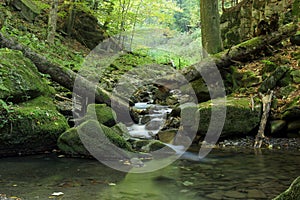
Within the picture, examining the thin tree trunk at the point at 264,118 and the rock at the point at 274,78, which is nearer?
the thin tree trunk at the point at 264,118

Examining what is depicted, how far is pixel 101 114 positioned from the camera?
8133 millimetres

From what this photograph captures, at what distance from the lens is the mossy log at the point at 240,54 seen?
10.2 m

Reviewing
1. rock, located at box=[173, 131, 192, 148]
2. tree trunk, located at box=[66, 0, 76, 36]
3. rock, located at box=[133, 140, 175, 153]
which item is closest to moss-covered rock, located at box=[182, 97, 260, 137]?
rock, located at box=[173, 131, 192, 148]

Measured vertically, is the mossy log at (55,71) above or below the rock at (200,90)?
above

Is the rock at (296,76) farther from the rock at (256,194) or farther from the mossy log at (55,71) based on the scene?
the mossy log at (55,71)

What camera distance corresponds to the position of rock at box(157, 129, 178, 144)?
832 centimetres

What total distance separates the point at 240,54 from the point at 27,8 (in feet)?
39.1

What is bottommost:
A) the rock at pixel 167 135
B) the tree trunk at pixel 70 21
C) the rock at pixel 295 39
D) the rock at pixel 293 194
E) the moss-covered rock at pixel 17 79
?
the rock at pixel 167 135

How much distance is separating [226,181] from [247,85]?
16.9ft

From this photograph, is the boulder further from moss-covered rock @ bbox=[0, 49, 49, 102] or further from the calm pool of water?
moss-covered rock @ bbox=[0, 49, 49, 102]

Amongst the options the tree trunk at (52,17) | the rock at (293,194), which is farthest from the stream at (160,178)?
the tree trunk at (52,17)

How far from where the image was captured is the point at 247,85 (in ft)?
31.1

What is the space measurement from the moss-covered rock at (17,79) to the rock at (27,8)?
32.4 ft

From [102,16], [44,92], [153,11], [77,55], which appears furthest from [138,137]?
[153,11]
